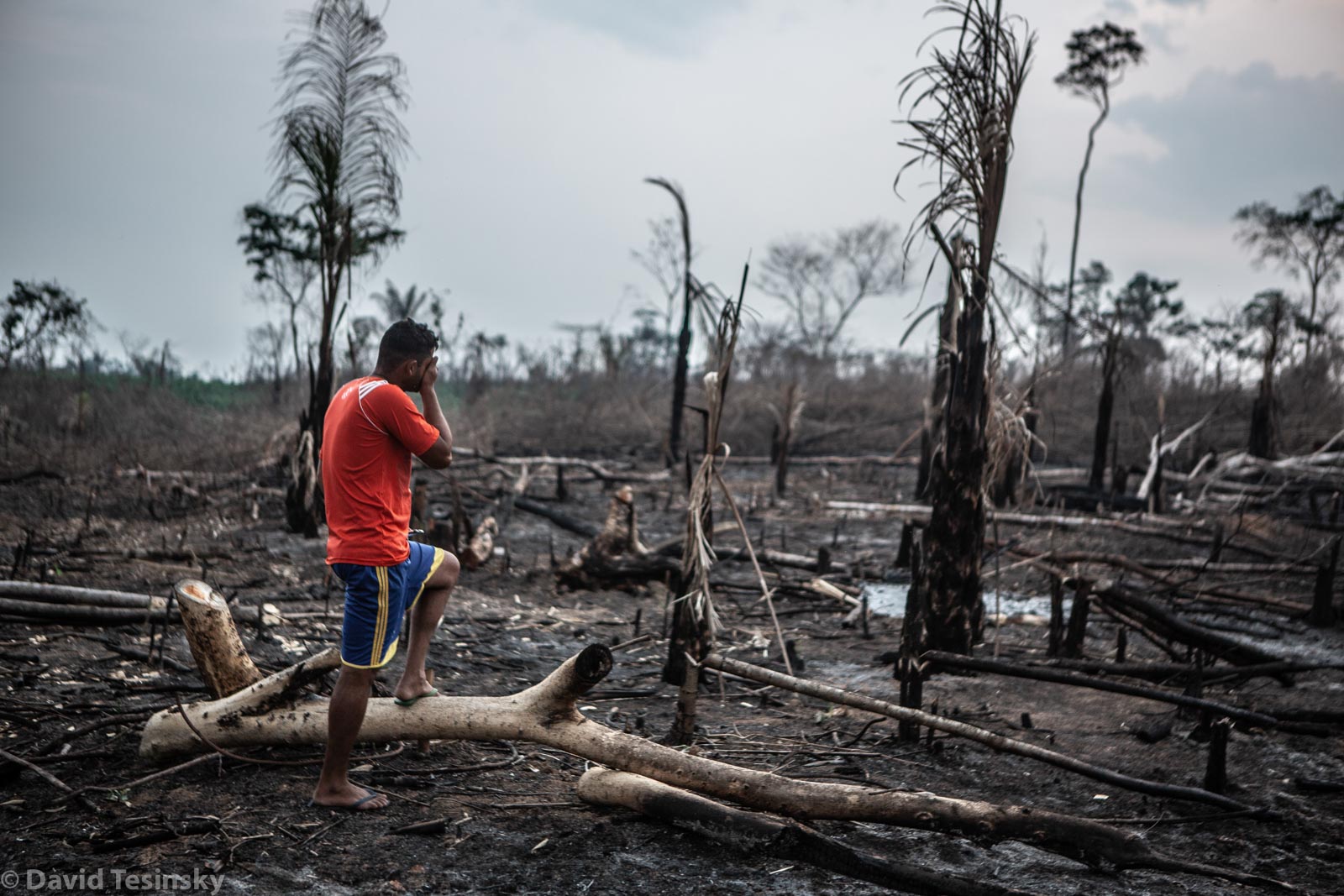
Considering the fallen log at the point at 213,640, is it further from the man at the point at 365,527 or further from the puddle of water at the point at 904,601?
the puddle of water at the point at 904,601

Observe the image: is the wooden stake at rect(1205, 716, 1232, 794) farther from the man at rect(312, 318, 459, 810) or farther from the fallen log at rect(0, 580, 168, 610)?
the fallen log at rect(0, 580, 168, 610)

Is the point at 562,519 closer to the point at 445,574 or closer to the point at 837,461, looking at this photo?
the point at 837,461

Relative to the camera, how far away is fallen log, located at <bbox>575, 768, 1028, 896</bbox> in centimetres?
262

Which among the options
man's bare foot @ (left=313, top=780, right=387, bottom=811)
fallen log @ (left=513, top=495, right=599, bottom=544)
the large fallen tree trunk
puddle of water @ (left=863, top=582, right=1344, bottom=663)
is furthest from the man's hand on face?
fallen log @ (left=513, top=495, right=599, bottom=544)

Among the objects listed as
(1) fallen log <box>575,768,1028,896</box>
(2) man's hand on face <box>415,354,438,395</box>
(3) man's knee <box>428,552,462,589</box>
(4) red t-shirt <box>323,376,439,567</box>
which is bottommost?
(1) fallen log <box>575,768,1028,896</box>

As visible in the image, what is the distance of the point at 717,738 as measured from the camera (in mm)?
4121

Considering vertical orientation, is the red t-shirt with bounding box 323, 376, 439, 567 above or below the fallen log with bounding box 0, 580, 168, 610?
above

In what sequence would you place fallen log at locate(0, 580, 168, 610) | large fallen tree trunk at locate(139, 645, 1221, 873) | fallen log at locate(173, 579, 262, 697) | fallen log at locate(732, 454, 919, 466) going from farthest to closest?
1. fallen log at locate(732, 454, 919, 466)
2. fallen log at locate(0, 580, 168, 610)
3. fallen log at locate(173, 579, 262, 697)
4. large fallen tree trunk at locate(139, 645, 1221, 873)

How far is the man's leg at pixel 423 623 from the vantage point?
3424mm

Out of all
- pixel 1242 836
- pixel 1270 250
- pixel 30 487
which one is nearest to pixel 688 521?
pixel 1242 836

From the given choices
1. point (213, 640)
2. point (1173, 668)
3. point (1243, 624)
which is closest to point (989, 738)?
point (1173, 668)

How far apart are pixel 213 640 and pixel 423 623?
33.0 inches

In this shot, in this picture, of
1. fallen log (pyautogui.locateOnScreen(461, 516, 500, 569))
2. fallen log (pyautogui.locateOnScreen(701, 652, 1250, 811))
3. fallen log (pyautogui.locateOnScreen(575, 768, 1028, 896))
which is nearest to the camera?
fallen log (pyautogui.locateOnScreen(575, 768, 1028, 896))

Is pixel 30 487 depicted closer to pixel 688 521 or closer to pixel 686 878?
pixel 688 521
